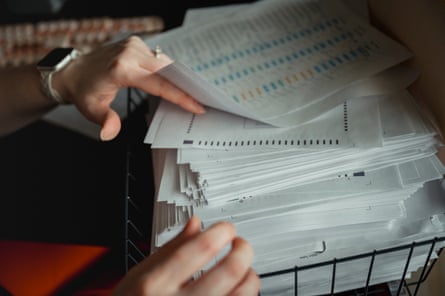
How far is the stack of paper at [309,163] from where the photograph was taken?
0.58 meters

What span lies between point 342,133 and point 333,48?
0.18m

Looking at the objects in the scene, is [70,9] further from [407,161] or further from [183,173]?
[407,161]

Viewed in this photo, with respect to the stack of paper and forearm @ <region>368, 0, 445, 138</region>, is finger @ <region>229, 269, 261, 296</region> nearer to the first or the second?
the stack of paper

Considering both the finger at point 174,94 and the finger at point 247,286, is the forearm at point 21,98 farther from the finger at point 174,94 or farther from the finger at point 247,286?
the finger at point 247,286

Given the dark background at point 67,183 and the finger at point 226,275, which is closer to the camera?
the finger at point 226,275

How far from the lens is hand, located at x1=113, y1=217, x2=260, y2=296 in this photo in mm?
442

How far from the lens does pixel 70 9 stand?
156 centimetres

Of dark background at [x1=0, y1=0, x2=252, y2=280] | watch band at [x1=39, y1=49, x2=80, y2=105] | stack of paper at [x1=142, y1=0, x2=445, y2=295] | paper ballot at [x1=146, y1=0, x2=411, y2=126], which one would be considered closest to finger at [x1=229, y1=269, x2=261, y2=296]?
stack of paper at [x1=142, y1=0, x2=445, y2=295]

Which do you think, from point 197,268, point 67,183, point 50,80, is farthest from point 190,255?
point 67,183

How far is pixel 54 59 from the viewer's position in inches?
34.1

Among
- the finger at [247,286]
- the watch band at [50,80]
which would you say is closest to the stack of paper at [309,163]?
the finger at [247,286]

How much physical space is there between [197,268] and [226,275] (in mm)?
25

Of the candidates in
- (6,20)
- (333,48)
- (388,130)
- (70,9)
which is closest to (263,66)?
(333,48)

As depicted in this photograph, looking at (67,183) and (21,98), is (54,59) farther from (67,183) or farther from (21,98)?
(67,183)
